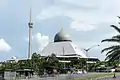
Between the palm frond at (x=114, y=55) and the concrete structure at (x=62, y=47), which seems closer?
the palm frond at (x=114, y=55)

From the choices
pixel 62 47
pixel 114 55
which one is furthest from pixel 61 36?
pixel 114 55

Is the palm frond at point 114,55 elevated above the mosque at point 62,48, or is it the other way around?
the mosque at point 62,48

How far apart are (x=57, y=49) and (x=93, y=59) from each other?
67.2 ft

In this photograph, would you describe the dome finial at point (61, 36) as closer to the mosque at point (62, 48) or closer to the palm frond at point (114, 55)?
the mosque at point (62, 48)

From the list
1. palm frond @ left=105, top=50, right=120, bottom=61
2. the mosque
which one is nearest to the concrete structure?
the mosque

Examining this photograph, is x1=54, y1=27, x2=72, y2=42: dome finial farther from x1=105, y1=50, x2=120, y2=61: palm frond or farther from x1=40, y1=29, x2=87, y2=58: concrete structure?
x1=105, y1=50, x2=120, y2=61: palm frond

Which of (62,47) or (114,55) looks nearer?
(114,55)

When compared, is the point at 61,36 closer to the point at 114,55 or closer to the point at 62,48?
the point at 62,48

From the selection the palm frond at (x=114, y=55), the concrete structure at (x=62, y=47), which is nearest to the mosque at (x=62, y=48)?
the concrete structure at (x=62, y=47)

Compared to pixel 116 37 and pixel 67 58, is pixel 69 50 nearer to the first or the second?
pixel 67 58

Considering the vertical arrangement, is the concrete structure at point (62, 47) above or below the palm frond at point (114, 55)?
above

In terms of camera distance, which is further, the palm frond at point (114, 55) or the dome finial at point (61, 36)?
the dome finial at point (61, 36)

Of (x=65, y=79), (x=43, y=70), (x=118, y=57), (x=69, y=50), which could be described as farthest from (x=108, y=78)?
(x=69, y=50)

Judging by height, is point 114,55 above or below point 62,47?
below
